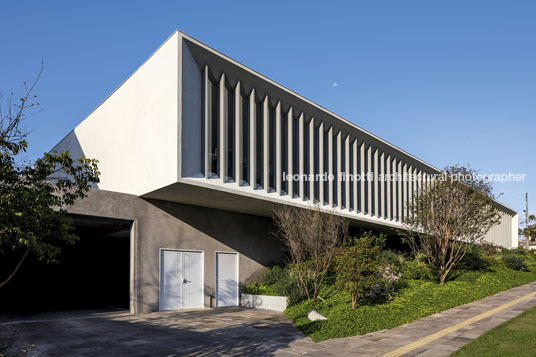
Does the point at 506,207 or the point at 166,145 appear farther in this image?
the point at 506,207

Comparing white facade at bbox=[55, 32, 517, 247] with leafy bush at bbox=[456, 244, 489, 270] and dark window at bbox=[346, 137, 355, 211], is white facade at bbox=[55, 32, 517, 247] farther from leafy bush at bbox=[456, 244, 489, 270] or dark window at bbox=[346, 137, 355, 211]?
leafy bush at bbox=[456, 244, 489, 270]

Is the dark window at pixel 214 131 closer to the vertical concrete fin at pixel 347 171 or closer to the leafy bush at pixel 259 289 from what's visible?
the leafy bush at pixel 259 289

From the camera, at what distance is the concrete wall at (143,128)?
565 inches

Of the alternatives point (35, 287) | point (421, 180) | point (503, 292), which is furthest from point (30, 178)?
point (421, 180)

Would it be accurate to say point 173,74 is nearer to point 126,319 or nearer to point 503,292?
point 126,319

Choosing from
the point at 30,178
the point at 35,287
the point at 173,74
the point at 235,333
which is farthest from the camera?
the point at 35,287

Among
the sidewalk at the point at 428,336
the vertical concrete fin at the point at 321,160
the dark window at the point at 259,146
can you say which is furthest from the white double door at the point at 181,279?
the sidewalk at the point at 428,336

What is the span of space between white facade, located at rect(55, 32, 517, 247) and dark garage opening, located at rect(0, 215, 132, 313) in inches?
252

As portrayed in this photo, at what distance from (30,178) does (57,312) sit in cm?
1198

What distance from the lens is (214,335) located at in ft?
34.9

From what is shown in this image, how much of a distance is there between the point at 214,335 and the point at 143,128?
8973 mm

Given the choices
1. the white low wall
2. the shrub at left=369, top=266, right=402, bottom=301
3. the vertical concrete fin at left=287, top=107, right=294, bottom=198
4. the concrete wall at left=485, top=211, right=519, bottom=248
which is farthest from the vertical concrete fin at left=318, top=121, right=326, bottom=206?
the concrete wall at left=485, top=211, right=519, bottom=248

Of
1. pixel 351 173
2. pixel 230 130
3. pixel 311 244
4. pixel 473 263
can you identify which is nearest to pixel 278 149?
pixel 230 130

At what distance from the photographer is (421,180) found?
1190 inches
